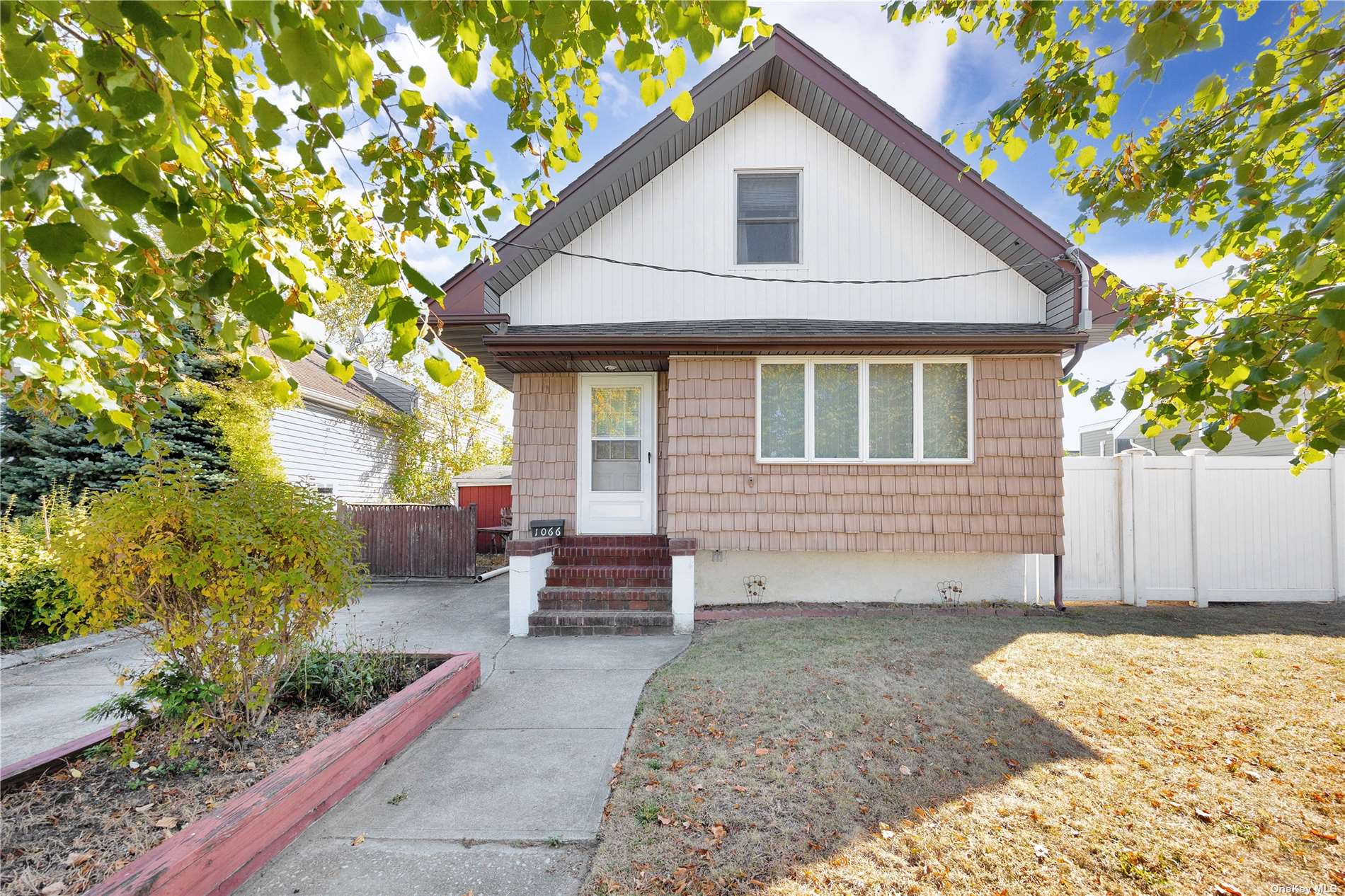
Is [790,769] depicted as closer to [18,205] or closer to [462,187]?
[462,187]

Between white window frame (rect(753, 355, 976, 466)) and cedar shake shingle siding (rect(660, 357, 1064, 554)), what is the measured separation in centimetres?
7

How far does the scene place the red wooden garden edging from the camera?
83.4 inches

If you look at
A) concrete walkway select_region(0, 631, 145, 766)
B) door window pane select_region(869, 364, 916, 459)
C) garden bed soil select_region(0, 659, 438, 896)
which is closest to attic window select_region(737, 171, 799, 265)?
door window pane select_region(869, 364, 916, 459)

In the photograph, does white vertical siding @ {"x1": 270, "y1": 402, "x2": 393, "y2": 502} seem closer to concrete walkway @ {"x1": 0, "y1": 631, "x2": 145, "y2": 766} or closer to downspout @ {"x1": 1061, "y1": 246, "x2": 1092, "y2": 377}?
concrete walkway @ {"x1": 0, "y1": 631, "x2": 145, "y2": 766}

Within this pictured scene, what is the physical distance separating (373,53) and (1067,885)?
4.32 m

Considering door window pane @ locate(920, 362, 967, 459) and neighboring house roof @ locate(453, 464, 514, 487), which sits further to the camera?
neighboring house roof @ locate(453, 464, 514, 487)

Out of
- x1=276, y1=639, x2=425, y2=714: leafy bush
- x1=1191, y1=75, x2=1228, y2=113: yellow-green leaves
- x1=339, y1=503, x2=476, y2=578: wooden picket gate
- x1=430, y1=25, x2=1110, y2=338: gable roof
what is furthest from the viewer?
x1=339, y1=503, x2=476, y2=578: wooden picket gate

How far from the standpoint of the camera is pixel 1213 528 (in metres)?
7.35

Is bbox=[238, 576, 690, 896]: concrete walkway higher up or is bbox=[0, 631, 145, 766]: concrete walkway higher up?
bbox=[238, 576, 690, 896]: concrete walkway

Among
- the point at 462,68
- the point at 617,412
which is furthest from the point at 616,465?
the point at 462,68

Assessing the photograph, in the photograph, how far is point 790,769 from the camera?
323 centimetres

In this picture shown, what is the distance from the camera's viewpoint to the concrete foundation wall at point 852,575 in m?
7.36

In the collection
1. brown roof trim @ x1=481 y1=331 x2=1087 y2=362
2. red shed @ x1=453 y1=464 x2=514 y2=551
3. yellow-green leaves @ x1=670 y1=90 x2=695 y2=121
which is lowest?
red shed @ x1=453 y1=464 x2=514 y2=551

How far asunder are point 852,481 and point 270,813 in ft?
20.2
